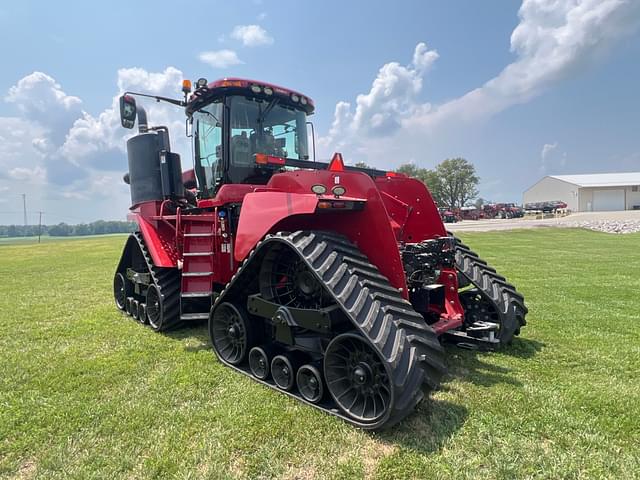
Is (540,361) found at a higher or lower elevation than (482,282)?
lower

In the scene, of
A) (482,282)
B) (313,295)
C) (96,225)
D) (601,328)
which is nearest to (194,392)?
(313,295)

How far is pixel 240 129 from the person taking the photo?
207 inches

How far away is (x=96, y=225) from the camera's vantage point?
104 meters

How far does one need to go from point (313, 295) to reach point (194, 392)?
4.85 feet

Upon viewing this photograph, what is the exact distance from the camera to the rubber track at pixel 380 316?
282 cm

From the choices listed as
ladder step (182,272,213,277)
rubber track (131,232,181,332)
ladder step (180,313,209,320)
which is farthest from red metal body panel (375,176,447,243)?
rubber track (131,232,181,332)

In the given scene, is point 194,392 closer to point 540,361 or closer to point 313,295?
Answer: point 313,295

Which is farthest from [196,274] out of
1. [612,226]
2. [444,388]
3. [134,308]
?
[612,226]

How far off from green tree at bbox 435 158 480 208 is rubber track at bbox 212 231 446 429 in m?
74.3

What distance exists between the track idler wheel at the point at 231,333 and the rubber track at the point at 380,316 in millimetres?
1186

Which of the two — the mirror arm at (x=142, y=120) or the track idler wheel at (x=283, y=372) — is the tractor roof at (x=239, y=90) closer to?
the mirror arm at (x=142, y=120)

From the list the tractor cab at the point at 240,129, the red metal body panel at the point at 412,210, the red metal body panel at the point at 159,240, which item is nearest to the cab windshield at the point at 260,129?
the tractor cab at the point at 240,129

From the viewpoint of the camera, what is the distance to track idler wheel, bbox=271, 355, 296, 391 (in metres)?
3.66

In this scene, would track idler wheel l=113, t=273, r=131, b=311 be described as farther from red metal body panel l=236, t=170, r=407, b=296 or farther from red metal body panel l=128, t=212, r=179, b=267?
red metal body panel l=236, t=170, r=407, b=296
